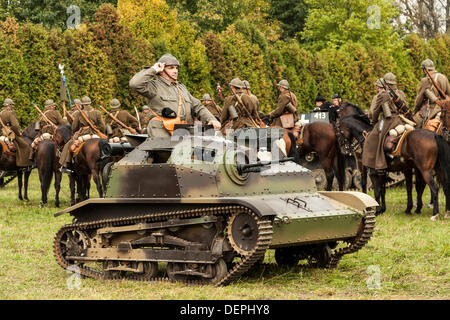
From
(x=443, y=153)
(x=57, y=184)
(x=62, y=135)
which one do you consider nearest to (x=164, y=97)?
(x=443, y=153)

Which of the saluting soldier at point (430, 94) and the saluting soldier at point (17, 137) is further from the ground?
the saluting soldier at point (430, 94)

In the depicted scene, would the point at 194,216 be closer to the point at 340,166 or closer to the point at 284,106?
the point at 284,106

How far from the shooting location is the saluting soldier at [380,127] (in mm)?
16484

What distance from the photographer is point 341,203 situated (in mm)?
10219

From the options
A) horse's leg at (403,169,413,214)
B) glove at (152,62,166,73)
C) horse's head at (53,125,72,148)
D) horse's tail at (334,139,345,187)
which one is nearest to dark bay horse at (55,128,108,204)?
horse's head at (53,125,72,148)

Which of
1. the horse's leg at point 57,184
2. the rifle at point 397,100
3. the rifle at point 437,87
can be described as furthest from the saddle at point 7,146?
the rifle at point 437,87

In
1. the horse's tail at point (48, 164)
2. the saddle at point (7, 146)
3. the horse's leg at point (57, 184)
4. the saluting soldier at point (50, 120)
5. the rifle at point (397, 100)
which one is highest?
the rifle at point (397, 100)

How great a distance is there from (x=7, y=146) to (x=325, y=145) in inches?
309

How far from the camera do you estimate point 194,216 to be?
9.56 m

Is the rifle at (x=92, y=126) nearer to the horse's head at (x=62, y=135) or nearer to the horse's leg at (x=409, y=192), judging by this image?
the horse's head at (x=62, y=135)

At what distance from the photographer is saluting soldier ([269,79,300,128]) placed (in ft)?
63.1

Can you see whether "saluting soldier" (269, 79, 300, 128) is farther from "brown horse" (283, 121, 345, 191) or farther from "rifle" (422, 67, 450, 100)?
"rifle" (422, 67, 450, 100)

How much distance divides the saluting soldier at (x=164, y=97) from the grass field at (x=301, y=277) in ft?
6.68
